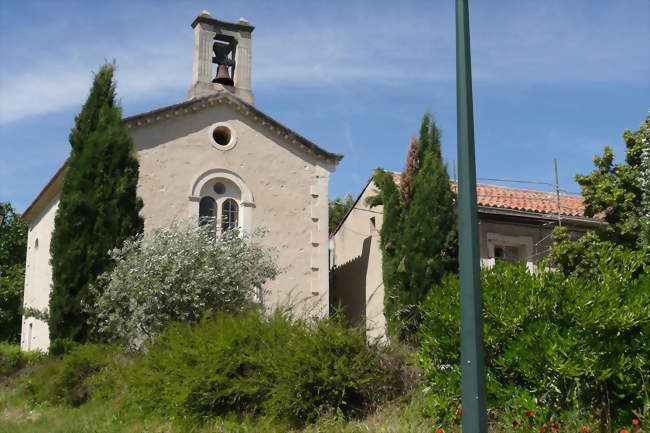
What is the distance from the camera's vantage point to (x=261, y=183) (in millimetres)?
21688

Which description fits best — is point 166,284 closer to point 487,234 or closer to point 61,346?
point 61,346

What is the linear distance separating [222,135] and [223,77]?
1.78 meters

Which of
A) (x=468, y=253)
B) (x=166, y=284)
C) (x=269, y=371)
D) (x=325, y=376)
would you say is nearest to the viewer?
(x=468, y=253)

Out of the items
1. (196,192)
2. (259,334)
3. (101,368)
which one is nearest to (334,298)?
(196,192)

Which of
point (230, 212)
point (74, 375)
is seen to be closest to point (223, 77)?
point (230, 212)

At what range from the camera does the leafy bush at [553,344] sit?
7.79 metres

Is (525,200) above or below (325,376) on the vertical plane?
above

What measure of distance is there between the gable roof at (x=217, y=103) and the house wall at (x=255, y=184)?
15cm

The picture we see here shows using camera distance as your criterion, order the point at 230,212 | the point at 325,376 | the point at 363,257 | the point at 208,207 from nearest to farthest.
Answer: the point at 325,376, the point at 208,207, the point at 230,212, the point at 363,257

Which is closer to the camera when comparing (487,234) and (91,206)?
(91,206)

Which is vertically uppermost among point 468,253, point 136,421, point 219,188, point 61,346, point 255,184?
point 255,184

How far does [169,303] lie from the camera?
1518 cm

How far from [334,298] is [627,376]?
17227 millimetres

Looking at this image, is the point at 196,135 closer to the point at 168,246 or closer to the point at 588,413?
the point at 168,246
